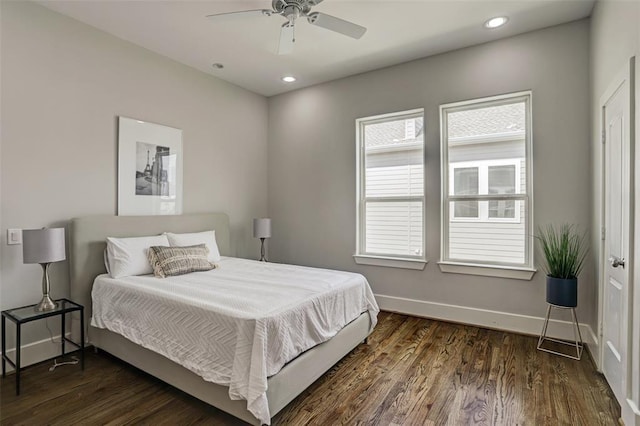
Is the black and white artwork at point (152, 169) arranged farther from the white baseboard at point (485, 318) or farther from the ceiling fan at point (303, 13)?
the white baseboard at point (485, 318)

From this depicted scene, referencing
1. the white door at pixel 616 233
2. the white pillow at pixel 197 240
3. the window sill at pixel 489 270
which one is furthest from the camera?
the white pillow at pixel 197 240

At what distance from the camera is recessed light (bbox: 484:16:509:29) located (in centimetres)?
297

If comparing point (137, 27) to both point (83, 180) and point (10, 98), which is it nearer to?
point (10, 98)

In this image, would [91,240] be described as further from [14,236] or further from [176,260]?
[176,260]

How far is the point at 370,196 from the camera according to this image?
423 cm

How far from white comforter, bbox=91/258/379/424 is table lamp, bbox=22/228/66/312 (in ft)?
1.19

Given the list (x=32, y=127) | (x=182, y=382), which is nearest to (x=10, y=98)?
(x=32, y=127)

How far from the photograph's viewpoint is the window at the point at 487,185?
3.31 m

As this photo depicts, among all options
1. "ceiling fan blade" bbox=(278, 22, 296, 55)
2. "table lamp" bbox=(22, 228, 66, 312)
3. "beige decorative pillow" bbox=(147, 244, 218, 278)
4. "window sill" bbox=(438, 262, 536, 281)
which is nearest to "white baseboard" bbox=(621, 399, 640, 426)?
"window sill" bbox=(438, 262, 536, 281)

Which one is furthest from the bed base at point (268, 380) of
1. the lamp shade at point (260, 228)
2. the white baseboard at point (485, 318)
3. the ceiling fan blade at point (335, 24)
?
the ceiling fan blade at point (335, 24)

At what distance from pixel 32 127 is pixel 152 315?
1873 mm

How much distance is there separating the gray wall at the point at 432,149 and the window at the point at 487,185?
10cm

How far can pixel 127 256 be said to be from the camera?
9.55 feet

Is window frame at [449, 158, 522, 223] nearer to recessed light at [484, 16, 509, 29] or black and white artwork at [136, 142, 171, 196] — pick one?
recessed light at [484, 16, 509, 29]
